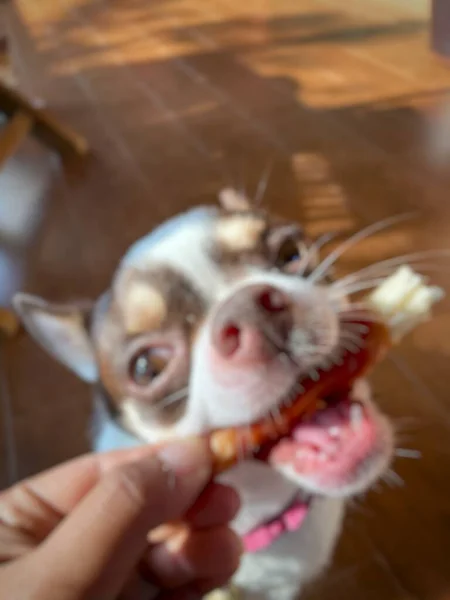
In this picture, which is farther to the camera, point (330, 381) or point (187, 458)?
point (330, 381)

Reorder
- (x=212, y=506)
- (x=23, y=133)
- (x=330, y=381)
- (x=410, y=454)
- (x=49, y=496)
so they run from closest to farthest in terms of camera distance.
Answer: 1. (x=49, y=496)
2. (x=212, y=506)
3. (x=330, y=381)
4. (x=410, y=454)
5. (x=23, y=133)

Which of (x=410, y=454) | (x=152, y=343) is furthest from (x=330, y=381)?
(x=410, y=454)

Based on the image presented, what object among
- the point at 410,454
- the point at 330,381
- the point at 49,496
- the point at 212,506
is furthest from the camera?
the point at 410,454

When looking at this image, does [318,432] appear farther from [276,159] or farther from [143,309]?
[276,159]

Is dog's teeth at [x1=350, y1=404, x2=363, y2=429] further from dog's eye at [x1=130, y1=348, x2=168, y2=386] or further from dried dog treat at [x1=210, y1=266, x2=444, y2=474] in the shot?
dog's eye at [x1=130, y1=348, x2=168, y2=386]

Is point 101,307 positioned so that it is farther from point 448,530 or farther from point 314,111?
point 314,111

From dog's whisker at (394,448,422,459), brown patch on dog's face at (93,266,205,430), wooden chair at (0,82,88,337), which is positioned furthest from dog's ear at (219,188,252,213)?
wooden chair at (0,82,88,337)

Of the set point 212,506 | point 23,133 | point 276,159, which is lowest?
point 276,159
